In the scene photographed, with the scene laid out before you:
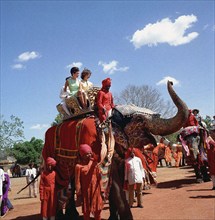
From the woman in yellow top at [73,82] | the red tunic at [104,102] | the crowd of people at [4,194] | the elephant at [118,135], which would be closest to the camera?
the elephant at [118,135]

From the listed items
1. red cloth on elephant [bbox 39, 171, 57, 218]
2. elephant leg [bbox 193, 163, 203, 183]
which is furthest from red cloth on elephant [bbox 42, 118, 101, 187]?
elephant leg [bbox 193, 163, 203, 183]

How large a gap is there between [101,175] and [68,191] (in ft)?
5.58

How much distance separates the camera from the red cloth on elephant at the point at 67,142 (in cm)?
540

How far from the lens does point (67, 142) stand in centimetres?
605

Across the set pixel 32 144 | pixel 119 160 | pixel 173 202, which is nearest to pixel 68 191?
pixel 119 160

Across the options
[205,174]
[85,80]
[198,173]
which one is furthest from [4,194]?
[205,174]

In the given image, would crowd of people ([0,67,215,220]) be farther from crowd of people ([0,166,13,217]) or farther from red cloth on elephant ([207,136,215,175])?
red cloth on elephant ([207,136,215,175])

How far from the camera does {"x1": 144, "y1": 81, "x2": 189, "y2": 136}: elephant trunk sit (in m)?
4.27

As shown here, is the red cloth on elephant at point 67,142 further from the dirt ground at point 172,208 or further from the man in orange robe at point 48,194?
the dirt ground at point 172,208

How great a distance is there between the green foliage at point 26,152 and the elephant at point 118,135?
3728cm

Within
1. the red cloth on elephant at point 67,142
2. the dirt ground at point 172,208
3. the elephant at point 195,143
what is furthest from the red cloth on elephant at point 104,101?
the elephant at point 195,143

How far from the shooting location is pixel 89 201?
4.77 meters

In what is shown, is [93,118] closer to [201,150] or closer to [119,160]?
[119,160]

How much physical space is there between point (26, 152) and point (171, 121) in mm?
41860
